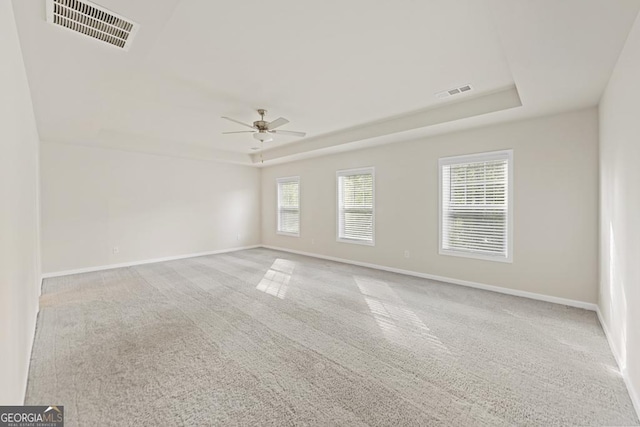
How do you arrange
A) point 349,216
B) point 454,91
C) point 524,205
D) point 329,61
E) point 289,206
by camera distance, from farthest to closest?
point 289,206 → point 349,216 → point 524,205 → point 454,91 → point 329,61

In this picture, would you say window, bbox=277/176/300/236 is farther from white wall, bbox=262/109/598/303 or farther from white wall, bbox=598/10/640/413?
white wall, bbox=598/10/640/413

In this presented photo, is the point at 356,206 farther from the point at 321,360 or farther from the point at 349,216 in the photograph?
the point at 321,360

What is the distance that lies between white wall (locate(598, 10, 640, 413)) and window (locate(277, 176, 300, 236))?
18.8 feet

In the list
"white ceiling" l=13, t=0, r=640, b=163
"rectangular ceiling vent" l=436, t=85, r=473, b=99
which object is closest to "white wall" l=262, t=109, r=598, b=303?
"white ceiling" l=13, t=0, r=640, b=163

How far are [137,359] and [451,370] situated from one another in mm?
2629

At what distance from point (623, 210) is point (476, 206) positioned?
2027 mm

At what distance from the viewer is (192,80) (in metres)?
3.11

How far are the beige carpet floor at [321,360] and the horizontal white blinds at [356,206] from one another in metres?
1.99

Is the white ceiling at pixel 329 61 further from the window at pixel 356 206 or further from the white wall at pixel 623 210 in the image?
the window at pixel 356 206

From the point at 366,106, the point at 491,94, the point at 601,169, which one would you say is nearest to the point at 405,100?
the point at 366,106

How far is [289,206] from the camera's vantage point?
7598mm

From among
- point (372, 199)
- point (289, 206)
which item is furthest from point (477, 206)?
point (289, 206)

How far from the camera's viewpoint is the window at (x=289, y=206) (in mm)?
7363

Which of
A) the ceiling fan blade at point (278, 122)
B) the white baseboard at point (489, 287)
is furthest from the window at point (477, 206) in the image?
the ceiling fan blade at point (278, 122)
